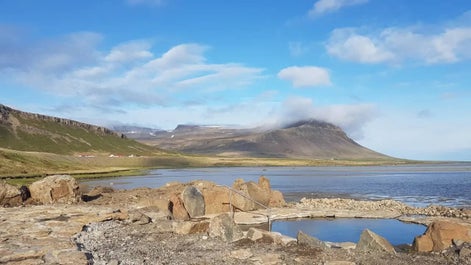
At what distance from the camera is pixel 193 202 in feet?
140

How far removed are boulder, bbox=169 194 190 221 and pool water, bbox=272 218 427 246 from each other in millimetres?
8419

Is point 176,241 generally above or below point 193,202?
below

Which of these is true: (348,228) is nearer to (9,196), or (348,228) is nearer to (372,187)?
(9,196)

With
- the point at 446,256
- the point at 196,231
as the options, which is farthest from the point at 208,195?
the point at 446,256

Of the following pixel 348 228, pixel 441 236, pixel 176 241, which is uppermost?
pixel 441 236

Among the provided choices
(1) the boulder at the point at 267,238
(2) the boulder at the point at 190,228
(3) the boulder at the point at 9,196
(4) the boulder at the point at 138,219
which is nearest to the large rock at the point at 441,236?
(1) the boulder at the point at 267,238

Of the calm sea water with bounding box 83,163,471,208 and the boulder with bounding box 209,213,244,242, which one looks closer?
the boulder with bounding box 209,213,244,242

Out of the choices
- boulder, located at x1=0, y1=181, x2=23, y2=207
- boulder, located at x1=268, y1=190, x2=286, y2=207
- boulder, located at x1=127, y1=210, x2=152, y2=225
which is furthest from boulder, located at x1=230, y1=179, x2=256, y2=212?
boulder, located at x1=0, y1=181, x2=23, y2=207

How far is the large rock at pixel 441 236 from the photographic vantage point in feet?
89.7

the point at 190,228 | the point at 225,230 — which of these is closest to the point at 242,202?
the point at 190,228

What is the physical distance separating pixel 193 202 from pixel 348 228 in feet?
47.7

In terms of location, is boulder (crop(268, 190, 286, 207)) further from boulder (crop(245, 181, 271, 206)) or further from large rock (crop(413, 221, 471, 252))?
large rock (crop(413, 221, 471, 252))

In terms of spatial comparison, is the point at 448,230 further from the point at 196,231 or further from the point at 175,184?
the point at 175,184

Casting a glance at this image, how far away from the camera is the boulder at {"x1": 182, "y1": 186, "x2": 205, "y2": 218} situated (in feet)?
140
